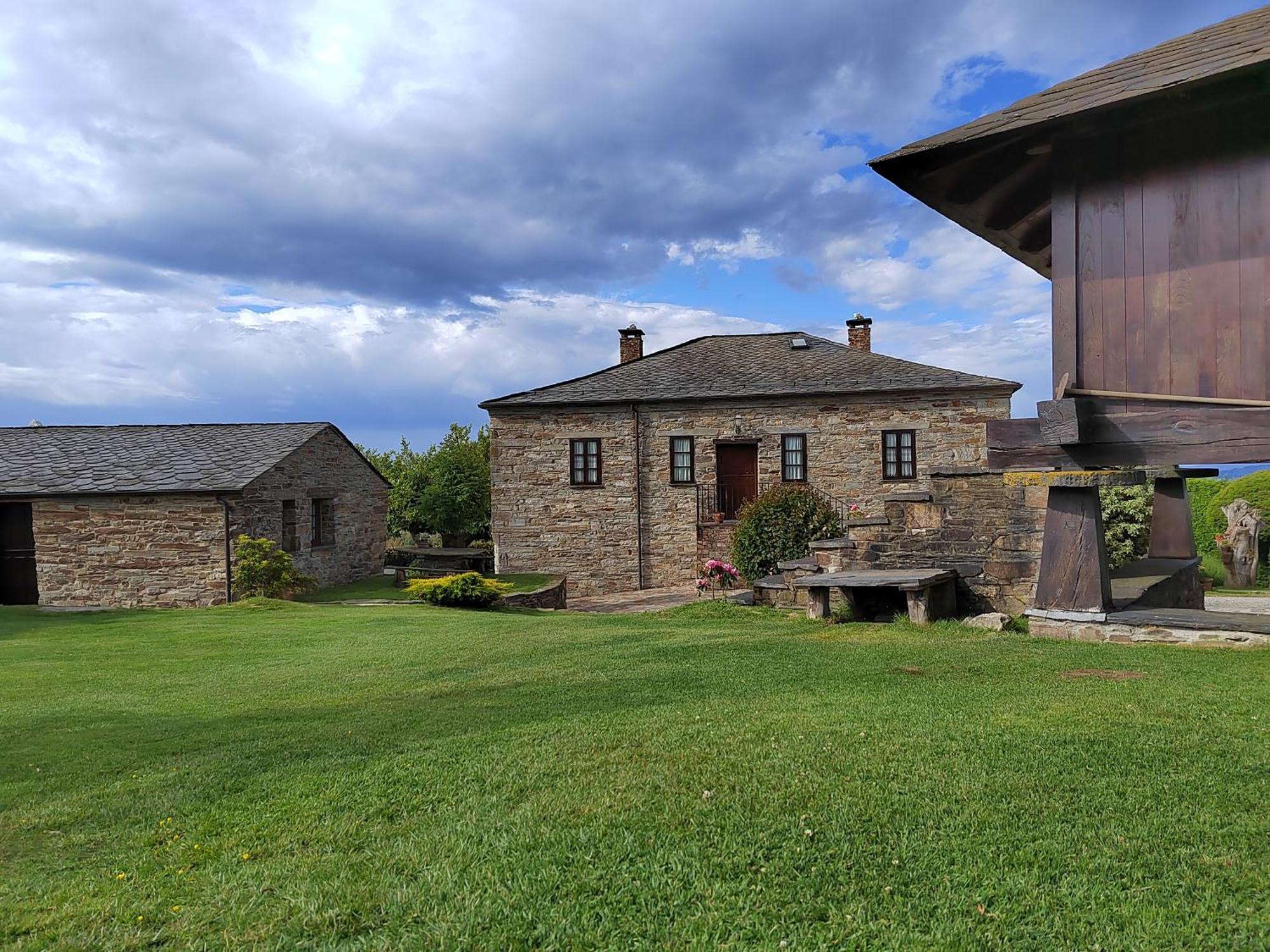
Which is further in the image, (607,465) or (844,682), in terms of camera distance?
(607,465)

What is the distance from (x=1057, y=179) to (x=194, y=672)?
887 centimetres

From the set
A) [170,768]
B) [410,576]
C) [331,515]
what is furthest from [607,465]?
[170,768]

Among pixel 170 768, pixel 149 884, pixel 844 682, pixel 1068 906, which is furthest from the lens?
pixel 844 682

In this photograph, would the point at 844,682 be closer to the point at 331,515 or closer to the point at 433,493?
the point at 331,515

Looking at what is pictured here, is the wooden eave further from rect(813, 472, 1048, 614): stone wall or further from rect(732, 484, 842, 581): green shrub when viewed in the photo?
rect(732, 484, 842, 581): green shrub

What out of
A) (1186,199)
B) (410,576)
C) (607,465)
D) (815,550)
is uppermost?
(1186,199)

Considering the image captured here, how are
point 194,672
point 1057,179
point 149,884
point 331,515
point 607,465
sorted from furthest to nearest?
point 331,515 → point 607,465 → point 194,672 → point 1057,179 → point 149,884

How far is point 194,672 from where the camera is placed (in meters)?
7.66

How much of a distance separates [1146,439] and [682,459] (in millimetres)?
13400

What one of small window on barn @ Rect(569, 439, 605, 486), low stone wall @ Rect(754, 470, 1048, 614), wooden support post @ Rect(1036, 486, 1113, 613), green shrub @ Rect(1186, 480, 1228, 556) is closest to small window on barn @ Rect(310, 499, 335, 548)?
small window on barn @ Rect(569, 439, 605, 486)

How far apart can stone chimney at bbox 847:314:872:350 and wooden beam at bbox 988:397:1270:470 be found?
15623 mm

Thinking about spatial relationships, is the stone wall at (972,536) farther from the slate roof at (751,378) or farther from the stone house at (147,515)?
the stone house at (147,515)

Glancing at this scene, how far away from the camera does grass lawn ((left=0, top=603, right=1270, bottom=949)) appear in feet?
8.72

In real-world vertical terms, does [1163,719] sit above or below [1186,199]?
below
